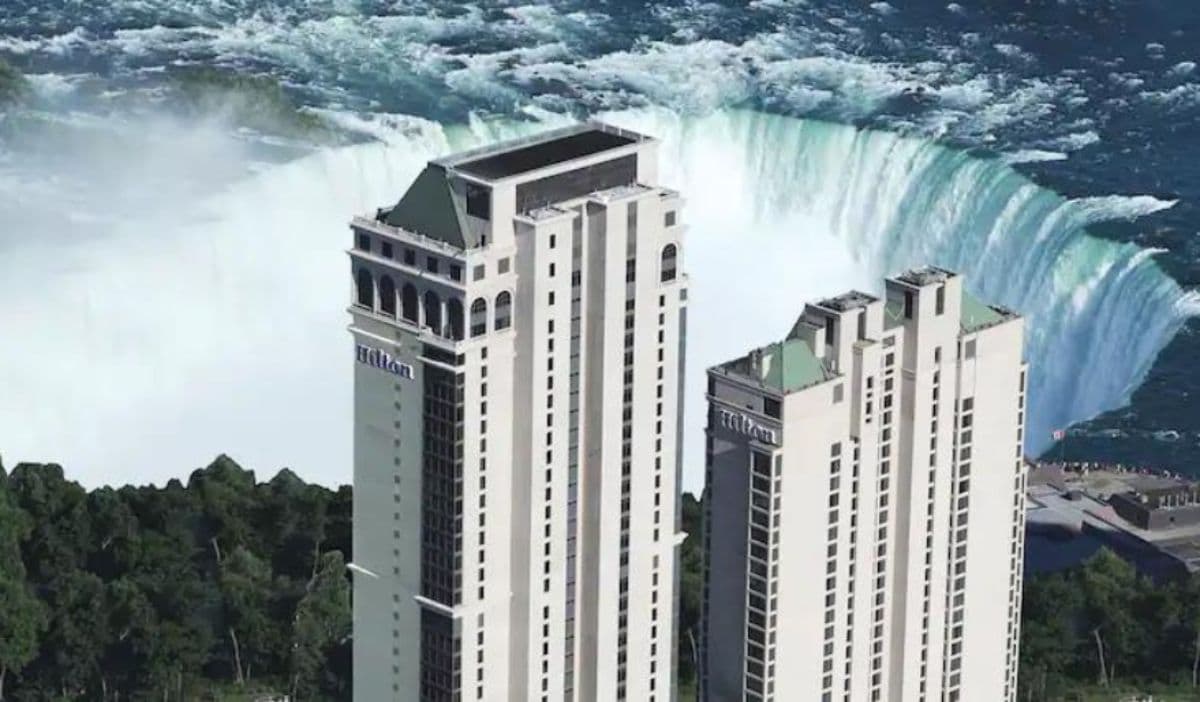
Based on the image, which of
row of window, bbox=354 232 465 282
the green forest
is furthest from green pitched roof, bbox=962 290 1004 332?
the green forest

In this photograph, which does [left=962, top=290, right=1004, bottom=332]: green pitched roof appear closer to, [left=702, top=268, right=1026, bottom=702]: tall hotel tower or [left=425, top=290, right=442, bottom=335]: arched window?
[left=702, top=268, right=1026, bottom=702]: tall hotel tower

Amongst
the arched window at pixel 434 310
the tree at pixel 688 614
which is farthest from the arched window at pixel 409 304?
the tree at pixel 688 614

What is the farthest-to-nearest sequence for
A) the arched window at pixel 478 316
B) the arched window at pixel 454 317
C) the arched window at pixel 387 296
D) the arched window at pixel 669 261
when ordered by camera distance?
1. the arched window at pixel 669 261
2. the arched window at pixel 387 296
3. the arched window at pixel 478 316
4. the arched window at pixel 454 317

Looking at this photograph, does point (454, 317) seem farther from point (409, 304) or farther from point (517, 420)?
point (517, 420)

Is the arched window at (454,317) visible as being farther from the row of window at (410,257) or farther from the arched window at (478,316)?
the row of window at (410,257)

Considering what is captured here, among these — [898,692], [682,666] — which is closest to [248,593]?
[682,666]

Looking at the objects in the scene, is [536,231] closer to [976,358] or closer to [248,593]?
[976,358]

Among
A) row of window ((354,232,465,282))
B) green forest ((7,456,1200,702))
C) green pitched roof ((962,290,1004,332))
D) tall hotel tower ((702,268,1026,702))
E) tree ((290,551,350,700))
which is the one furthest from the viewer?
green forest ((7,456,1200,702))

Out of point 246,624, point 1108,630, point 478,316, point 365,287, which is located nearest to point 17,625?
point 246,624
